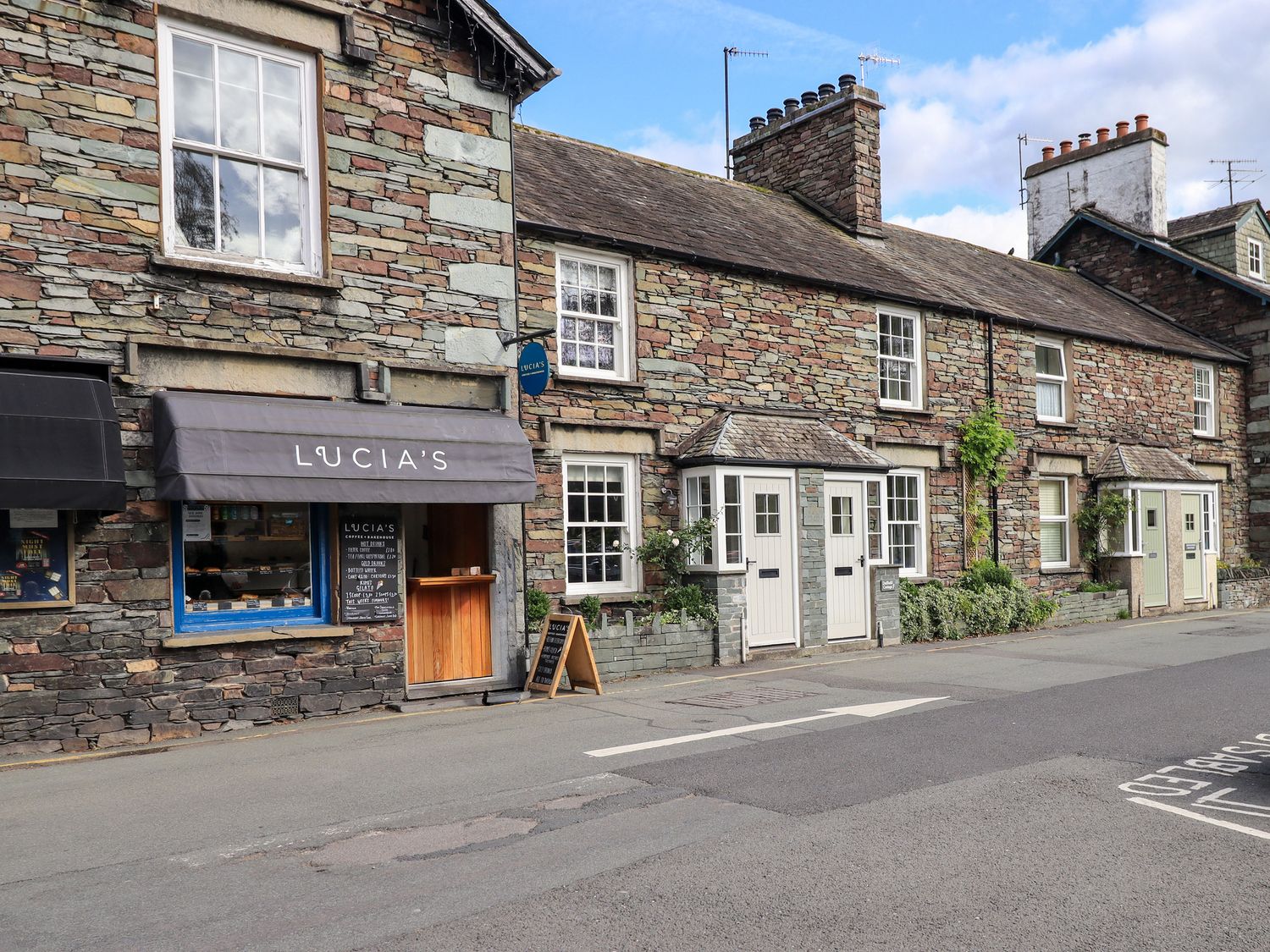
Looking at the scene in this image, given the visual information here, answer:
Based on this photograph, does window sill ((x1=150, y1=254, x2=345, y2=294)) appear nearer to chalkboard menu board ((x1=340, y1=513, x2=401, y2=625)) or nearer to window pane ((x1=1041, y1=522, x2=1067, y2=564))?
chalkboard menu board ((x1=340, y1=513, x2=401, y2=625))

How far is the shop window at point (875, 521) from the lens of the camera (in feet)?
54.7

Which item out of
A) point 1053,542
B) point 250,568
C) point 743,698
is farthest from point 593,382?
point 1053,542

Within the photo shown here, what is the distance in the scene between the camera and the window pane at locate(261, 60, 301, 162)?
1052cm

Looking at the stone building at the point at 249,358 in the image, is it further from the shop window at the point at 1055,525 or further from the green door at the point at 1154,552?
the green door at the point at 1154,552

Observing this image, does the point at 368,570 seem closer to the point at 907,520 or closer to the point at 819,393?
the point at 819,393

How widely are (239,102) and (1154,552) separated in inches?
732

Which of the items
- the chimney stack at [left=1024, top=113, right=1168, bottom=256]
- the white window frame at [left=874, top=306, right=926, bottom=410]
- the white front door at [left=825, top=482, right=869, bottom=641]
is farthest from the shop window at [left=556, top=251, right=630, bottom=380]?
the chimney stack at [left=1024, top=113, right=1168, bottom=256]

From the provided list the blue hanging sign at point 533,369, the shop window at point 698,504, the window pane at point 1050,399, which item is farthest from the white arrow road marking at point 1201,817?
the window pane at point 1050,399

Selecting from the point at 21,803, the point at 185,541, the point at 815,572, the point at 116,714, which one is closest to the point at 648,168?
the point at 815,572

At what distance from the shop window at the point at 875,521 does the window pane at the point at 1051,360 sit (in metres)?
6.19

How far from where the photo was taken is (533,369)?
1145 cm

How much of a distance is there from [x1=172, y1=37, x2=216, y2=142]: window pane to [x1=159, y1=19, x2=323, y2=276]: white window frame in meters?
0.05

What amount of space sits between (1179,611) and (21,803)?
20806 mm

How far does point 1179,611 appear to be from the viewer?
2144cm
